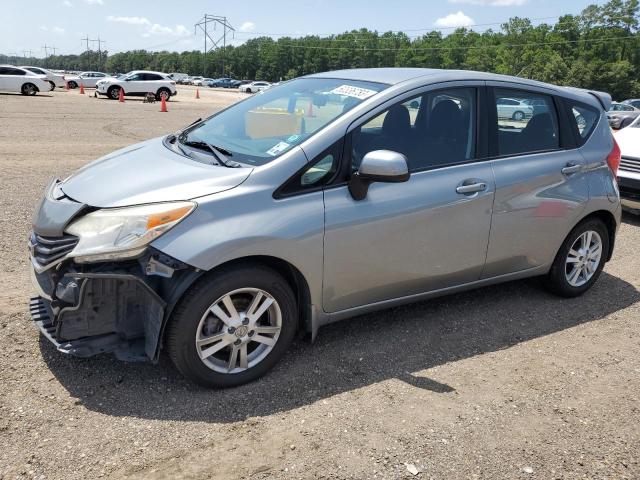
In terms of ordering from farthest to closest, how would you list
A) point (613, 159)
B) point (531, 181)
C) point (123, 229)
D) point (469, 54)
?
1. point (469, 54)
2. point (613, 159)
3. point (531, 181)
4. point (123, 229)

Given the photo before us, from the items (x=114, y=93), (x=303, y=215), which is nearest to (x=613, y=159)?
(x=303, y=215)

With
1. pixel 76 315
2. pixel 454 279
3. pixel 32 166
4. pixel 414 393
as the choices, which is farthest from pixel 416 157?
pixel 32 166

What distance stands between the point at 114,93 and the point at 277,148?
106ft

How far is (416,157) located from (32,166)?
7.59 m

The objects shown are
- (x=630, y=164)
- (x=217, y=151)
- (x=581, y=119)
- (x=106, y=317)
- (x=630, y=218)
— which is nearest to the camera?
(x=106, y=317)

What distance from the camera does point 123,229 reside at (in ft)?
9.79

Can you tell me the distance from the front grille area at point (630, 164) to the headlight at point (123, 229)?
6.79 meters

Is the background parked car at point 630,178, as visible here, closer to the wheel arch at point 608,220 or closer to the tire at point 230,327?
the wheel arch at point 608,220

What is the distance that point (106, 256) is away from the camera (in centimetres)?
293

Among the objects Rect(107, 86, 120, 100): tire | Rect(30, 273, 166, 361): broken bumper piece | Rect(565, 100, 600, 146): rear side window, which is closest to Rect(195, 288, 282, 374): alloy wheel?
Rect(30, 273, 166, 361): broken bumper piece

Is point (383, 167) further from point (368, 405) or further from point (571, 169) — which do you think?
point (571, 169)

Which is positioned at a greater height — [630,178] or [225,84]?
[225,84]

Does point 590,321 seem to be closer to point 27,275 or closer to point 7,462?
point 7,462

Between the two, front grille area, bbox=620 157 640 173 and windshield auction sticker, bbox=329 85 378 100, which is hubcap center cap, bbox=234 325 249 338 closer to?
windshield auction sticker, bbox=329 85 378 100
